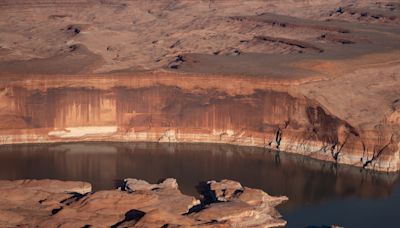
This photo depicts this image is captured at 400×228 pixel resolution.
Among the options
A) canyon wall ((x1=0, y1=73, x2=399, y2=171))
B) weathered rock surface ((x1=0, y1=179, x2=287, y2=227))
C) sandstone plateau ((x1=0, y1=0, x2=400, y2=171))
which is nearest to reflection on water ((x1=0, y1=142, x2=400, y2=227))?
canyon wall ((x1=0, y1=73, x2=399, y2=171))

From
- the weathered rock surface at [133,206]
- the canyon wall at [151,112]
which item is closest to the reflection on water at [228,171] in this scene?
the canyon wall at [151,112]

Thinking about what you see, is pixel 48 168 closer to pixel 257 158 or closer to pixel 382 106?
pixel 257 158

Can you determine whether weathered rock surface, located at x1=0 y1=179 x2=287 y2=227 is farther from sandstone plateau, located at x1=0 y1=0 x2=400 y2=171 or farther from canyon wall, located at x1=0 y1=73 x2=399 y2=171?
canyon wall, located at x1=0 y1=73 x2=399 y2=171

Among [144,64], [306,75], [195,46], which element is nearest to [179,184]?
[306,75]

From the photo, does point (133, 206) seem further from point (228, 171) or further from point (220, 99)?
point (220, 99)

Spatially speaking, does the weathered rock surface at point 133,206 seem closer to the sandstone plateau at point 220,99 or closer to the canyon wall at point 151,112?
the sandstone plateau at point 220,99
